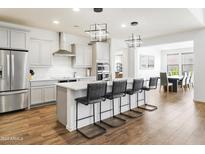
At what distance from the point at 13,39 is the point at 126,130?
3.96 metres

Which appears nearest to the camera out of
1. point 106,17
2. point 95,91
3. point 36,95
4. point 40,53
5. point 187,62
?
point 95,91

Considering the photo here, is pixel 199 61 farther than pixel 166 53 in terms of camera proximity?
No

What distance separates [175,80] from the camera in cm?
752

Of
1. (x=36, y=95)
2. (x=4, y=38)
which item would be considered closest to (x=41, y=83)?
(x=36, y=95)

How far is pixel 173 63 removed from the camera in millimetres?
10609

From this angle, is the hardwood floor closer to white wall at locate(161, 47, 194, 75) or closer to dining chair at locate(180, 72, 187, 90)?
dining chair at locate(180, 72, 187, 90)

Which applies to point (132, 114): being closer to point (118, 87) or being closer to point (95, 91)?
point (118, 87)

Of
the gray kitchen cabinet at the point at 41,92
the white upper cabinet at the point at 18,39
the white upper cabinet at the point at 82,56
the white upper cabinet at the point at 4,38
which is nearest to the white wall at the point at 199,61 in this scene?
the white upper cabinet at the point at 82,56

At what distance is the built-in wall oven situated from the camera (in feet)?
21.0

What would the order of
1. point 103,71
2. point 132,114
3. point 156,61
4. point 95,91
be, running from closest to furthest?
point 95,91, point 132,114, point 103,71, point 156,61

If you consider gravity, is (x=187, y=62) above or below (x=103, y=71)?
above

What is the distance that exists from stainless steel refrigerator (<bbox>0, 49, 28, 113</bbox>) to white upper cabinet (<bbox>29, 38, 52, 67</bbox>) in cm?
49
